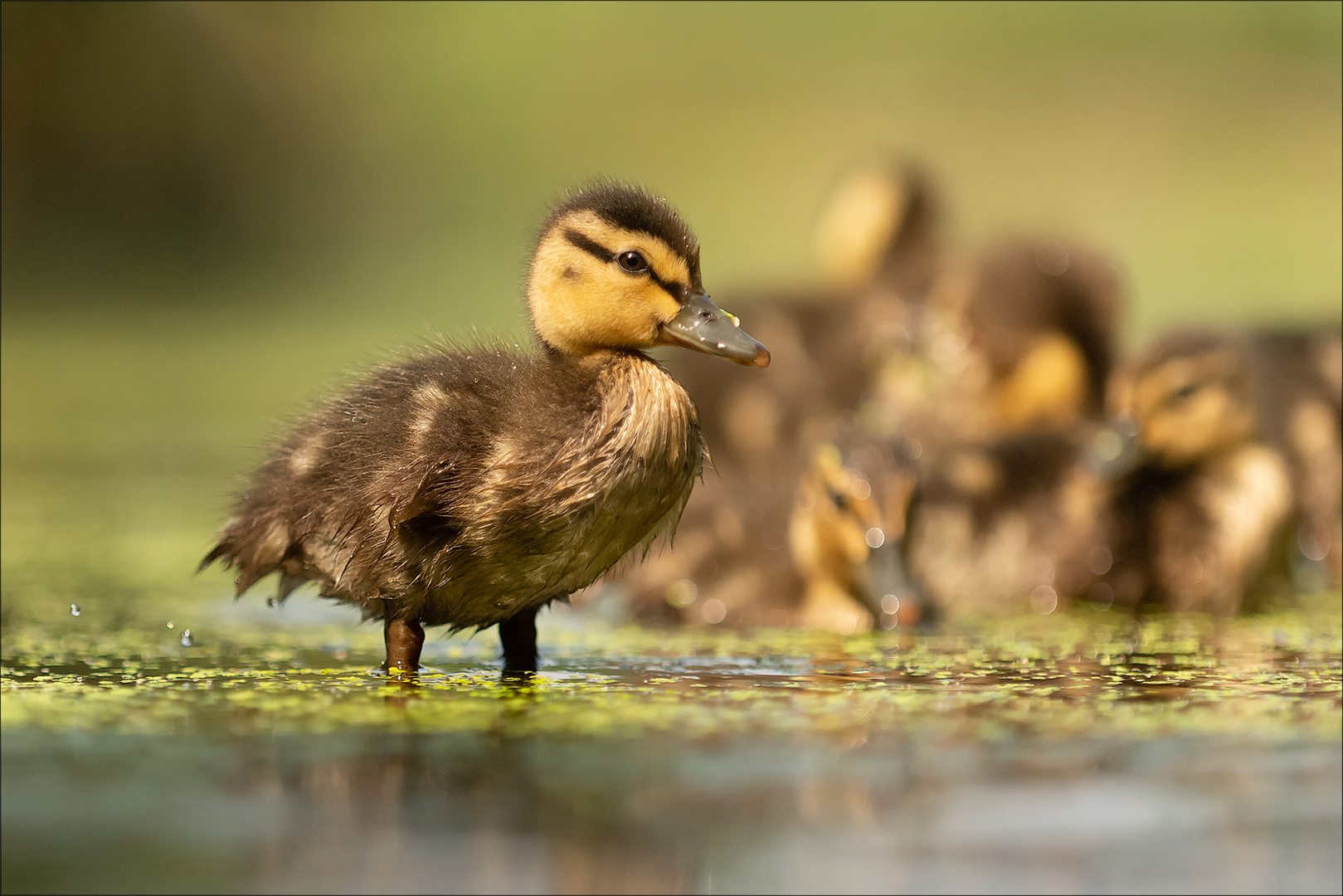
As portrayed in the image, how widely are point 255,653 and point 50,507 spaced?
96.0 inches

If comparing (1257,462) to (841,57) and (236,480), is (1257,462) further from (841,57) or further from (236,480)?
(841,57)

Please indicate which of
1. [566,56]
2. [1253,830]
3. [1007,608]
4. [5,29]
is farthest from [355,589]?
[566,56]

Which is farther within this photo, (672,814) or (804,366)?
(804,366)

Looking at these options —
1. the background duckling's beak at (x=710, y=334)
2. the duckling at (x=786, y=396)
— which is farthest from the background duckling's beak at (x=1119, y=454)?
the background duckling's beak at (x=710, y=334)

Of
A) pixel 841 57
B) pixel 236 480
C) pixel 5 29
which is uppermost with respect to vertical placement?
pixel 841 57

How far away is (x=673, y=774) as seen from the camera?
246 cm

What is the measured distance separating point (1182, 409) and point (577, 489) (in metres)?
2.36

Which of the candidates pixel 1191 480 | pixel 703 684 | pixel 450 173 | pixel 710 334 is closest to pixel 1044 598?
pixel 1191 480

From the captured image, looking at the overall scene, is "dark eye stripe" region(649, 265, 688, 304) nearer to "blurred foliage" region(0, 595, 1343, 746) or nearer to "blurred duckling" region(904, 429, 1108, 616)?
"blurred foliage" region(0, 595, 1343, 746)

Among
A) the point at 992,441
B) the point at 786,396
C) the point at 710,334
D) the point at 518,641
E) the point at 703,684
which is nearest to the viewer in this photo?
the point at 710,334

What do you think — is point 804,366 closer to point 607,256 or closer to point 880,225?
point 880,225

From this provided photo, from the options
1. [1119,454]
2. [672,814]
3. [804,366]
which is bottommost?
[672,814]

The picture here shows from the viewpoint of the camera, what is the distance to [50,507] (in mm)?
5664

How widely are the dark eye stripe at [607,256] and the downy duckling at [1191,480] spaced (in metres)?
2.01
